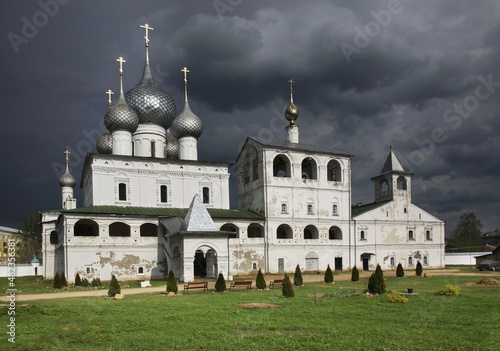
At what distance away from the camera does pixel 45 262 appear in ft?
128

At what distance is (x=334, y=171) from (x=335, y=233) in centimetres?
612

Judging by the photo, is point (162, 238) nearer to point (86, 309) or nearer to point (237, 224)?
point (237, 224)

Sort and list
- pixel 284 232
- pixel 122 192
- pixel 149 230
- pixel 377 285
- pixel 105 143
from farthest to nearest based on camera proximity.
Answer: pixel 105 143 < pixel 284 232 < pixel 149 230 < pixel 122 192 < pixel 377 285

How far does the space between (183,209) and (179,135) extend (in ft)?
23.4

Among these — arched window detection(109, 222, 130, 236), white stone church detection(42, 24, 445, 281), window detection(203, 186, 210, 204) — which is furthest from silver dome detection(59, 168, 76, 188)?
window detection(203, 186, 210, 204)

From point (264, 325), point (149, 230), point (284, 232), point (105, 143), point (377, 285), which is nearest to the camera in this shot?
point (264, 325)

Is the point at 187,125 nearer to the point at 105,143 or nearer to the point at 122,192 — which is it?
the point at 105,143

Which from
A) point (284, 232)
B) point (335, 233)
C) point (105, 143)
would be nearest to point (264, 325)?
point (284, 232)

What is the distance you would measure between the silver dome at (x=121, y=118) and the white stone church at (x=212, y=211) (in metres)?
0.09

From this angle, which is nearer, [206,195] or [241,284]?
[241,284]

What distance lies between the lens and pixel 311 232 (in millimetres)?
42062

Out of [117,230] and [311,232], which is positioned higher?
[117,230]

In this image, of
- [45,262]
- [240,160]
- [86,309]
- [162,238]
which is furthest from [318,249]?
[86,309]

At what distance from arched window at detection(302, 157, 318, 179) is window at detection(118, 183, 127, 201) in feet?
53.4
